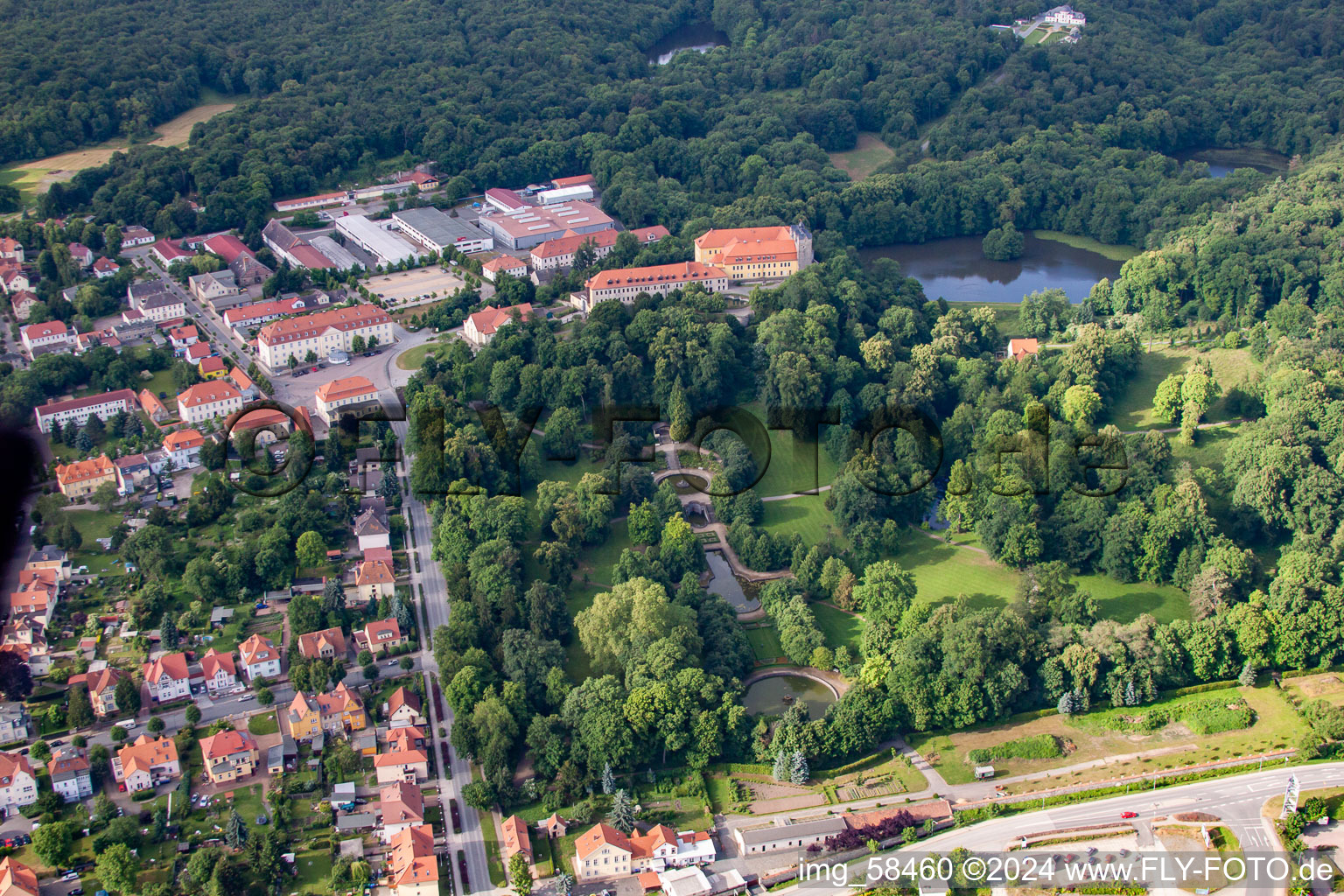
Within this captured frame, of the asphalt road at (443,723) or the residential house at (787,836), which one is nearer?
the asphalt road at (443,723)

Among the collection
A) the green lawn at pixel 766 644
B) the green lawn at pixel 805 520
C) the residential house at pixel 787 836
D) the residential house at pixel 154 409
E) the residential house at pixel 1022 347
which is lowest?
the green lawn at pixel 766 644

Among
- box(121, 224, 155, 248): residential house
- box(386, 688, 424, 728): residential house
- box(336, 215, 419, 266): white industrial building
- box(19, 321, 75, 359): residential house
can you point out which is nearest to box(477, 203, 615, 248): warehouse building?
box(336, 215, 419, 266): white industrial building

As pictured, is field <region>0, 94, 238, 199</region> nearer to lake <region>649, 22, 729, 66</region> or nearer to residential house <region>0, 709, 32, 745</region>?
lake <region>649, 22, 729, 66</region>

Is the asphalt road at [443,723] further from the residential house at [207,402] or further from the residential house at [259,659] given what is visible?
the residential house at [207,402]

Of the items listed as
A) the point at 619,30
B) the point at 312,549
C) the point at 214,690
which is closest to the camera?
the point at 214,690

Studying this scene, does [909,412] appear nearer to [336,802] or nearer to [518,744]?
[518,744]

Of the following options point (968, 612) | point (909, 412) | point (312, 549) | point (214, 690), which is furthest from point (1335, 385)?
point (214, 690)

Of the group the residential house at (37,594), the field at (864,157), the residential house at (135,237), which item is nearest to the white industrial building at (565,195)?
the field at (864,157)
